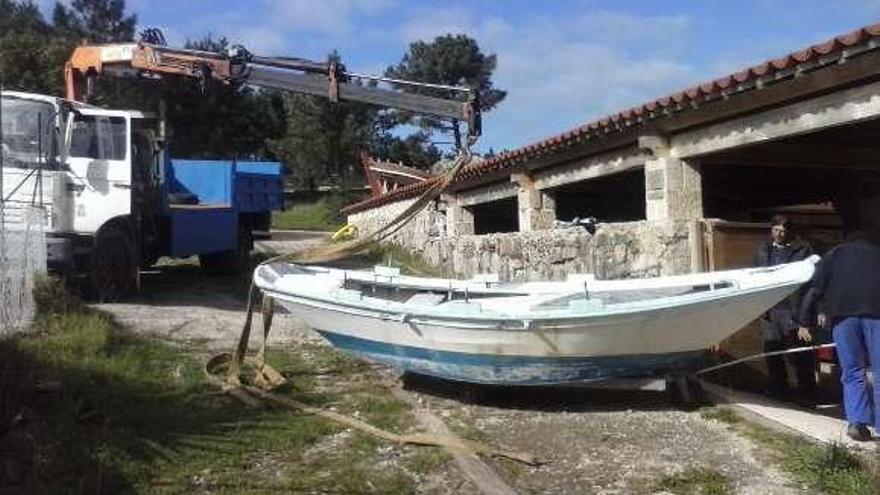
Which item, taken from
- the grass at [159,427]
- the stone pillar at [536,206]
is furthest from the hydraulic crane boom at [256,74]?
the grass at [159,427]

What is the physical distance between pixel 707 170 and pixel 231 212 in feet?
27.7

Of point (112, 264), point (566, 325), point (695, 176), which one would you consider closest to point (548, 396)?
point (566, 325)

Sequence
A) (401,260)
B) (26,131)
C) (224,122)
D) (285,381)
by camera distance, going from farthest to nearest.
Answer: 1. (224,122)
2. (401,260)
3. (26,131)
4. (285,381)

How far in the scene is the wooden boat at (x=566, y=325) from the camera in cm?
740

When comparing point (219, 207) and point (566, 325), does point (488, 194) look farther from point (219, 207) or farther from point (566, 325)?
point (566, 325)

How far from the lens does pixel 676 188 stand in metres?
10.1

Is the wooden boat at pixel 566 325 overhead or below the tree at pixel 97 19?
below

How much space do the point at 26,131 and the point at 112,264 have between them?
204 centimetres

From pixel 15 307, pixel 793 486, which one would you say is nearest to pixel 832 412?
pixel 793 486

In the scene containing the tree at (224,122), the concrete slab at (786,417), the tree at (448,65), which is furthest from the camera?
the tree at (448,65)

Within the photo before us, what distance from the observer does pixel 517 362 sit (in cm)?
791

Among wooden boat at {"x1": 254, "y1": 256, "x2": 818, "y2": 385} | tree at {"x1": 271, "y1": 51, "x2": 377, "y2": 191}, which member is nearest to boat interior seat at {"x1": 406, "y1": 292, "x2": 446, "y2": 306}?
wooden boat at {"x1": 254, "y1": 256, "x2": 818, "y2": 385}

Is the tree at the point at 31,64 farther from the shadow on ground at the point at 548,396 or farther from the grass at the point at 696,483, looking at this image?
the grass at the point at 696,483

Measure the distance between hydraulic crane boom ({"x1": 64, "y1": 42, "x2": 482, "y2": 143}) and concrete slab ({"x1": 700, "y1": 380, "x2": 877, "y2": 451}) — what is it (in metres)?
5.05
